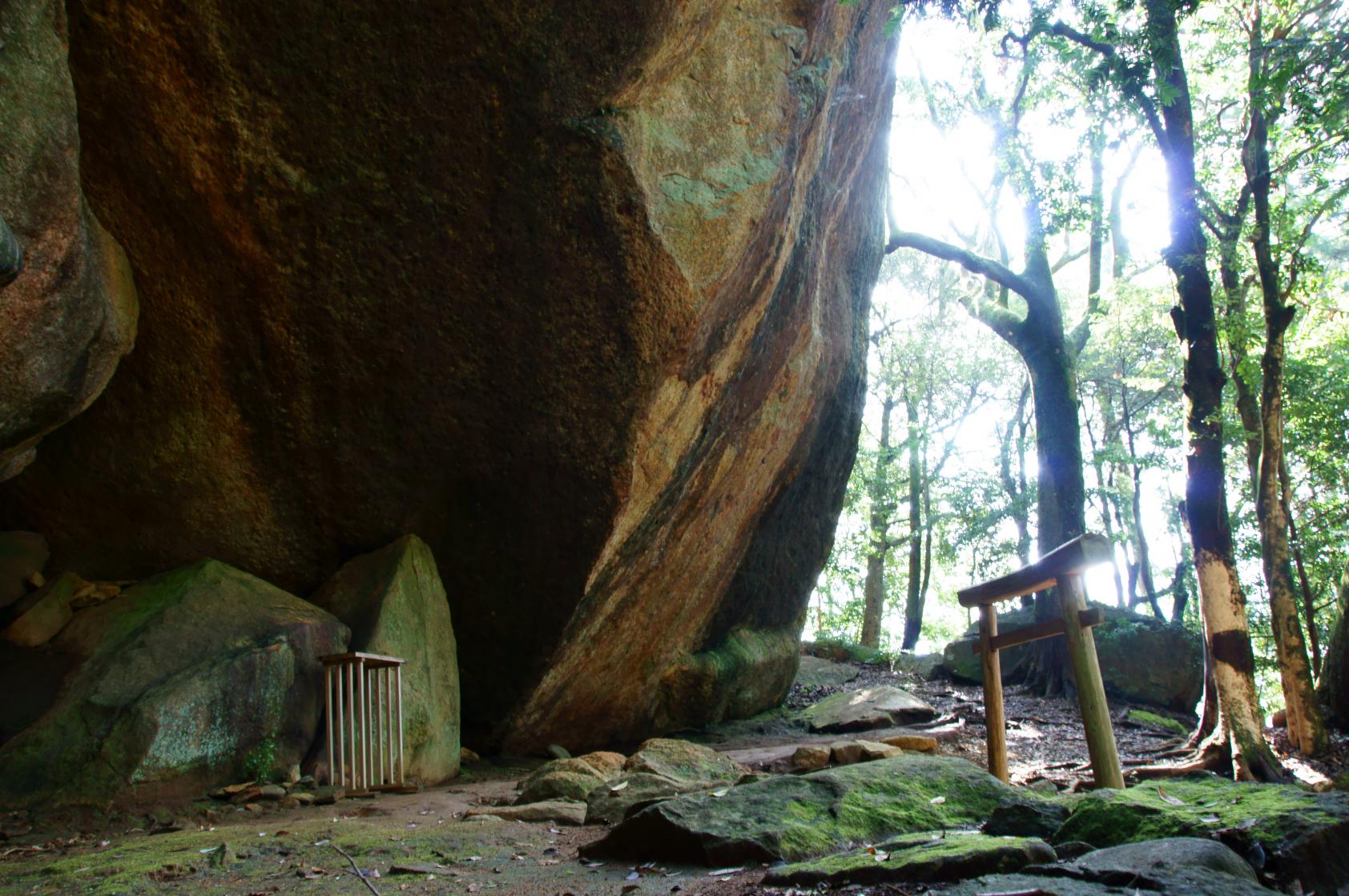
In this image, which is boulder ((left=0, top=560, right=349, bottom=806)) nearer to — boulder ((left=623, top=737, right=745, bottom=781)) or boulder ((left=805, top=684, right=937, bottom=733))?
boulder ((left=623, top=737, right=745, bottom=781))

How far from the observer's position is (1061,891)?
9.20 ft

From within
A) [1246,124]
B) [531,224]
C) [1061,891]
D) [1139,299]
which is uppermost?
[1139,299]

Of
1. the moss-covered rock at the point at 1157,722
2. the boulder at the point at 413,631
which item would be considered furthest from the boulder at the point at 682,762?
the moss-covered rock at the point at 1157,722

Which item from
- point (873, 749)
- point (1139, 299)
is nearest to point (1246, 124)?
point (1139, 299)

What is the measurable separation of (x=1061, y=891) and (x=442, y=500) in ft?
22.3

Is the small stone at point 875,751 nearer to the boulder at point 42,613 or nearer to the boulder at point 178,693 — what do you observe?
the boulder at point 178,693

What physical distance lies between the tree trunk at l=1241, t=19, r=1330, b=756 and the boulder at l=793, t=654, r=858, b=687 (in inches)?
331

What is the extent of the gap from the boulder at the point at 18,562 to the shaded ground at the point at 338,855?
2.83 m

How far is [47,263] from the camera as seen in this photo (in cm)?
587

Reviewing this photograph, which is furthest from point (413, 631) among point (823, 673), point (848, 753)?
point (823, 673)

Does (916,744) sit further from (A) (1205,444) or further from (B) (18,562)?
(B) (18,562)

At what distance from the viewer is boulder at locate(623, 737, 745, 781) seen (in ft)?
22.9

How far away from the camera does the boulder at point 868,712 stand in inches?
462

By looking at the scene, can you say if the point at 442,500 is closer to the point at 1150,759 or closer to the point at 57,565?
the point at 57,565
